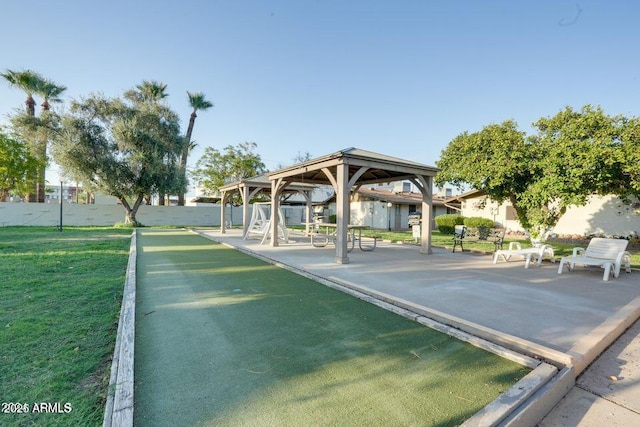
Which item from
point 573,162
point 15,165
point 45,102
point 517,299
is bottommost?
point 517,299

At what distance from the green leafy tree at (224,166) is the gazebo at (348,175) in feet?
61.4

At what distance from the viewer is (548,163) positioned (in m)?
7.98

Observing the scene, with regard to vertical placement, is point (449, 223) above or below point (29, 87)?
below

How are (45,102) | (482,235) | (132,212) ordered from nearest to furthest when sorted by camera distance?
(482,235) < (45,102) < (132,212)

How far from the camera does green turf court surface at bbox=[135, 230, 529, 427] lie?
6.30ft

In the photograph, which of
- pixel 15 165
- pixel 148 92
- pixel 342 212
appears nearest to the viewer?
pixel 342 212

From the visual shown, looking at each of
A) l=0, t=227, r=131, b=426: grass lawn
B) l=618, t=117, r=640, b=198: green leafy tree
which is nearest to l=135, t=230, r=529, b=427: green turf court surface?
l=0, t=227, r=131, b=426: grass lawn

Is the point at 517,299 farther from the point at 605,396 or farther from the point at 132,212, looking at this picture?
the point at 132,212

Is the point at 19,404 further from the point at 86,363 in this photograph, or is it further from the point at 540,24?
the point at 540,24

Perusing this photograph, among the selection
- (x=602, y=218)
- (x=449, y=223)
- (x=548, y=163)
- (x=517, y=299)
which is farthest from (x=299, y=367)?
(x=449, y=223)

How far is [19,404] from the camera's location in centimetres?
199

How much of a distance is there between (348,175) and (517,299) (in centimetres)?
617

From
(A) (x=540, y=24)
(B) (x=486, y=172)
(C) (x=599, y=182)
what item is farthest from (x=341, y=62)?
(C) (x=599, y=182)

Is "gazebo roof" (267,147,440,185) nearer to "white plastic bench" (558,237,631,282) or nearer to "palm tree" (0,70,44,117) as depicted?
"white plastic bench" (558,237,631,282)
